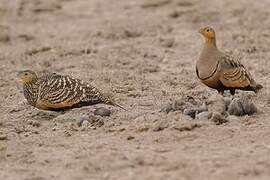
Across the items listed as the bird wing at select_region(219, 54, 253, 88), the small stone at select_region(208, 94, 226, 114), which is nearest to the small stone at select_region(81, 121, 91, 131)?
the small stone at select_region(208, 94, 226, 114)

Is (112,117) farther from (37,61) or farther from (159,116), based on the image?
(37,61)

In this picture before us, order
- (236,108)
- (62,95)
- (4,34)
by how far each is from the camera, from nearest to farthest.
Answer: (236,108) → (62,95) → (4,34)

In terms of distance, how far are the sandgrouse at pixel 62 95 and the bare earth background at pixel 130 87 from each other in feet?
0.57

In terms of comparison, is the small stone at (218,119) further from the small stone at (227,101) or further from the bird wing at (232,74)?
the bird wing at (232,74)

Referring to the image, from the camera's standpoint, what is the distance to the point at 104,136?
25.8 ft

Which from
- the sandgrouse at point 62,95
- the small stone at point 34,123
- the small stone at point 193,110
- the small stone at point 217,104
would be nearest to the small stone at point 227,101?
the small stone at point 217,104

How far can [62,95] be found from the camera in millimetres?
8609

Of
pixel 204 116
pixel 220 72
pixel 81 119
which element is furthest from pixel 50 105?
pixel 220 72

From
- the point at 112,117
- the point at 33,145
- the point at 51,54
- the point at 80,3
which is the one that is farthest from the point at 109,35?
the point at 33,145

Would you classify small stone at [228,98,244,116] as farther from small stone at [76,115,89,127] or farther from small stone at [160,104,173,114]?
small stone at [76,115,89,127]

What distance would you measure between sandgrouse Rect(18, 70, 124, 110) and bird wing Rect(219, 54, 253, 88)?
119 centimetres

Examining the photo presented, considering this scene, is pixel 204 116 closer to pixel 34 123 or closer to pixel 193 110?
pixel 193 110

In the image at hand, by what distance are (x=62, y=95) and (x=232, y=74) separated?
1.77 metres

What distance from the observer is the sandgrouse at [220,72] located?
8.63 meters
